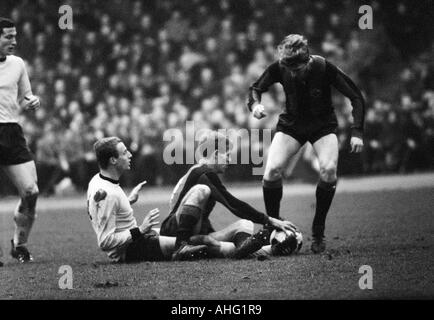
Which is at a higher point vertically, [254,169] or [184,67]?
[184,67]

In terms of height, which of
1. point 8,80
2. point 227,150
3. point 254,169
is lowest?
point 254,169

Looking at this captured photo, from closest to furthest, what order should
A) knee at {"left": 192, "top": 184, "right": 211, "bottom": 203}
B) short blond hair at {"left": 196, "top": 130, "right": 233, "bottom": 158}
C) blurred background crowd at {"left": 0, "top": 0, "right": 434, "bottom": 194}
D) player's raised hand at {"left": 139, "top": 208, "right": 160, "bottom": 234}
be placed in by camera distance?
1. player's raised hand at {"left": 139, "top": 208, "right": 160, "bottom": 234}
2. knee at {"left": 192, "top": 184, "right": 211, "bottom": 203}
3. short blond hair at {"left": 196, "top": 130, "right": 233, "bottom": 158}
4. blurred background crowd at {"left": 0, "top": 0, "right": 434, "bottom": 194}

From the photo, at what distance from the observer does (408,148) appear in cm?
1283

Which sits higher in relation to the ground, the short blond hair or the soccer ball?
the short blond hair

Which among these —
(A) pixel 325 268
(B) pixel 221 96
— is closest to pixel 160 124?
(B) pixel 221 96

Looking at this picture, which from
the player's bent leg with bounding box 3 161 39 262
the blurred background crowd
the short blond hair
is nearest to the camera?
the short blond hair

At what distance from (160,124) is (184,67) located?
128 centimetres

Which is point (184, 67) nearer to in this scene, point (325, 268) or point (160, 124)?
point (160, 124)

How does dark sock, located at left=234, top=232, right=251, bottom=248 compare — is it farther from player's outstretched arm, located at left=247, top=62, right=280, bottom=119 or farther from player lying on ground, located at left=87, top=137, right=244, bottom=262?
player's outstretched arm, located at left=247, top=62, right=280, bottom=119

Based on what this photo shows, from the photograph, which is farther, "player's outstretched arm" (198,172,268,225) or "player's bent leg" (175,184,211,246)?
"player's bent leg" (175,184,211,246)

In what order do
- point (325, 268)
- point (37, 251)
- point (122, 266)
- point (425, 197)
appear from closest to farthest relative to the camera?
point (325, 268), point (122, 266), point (37, 251), point (425, 197)

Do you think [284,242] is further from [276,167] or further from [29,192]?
[29,192]

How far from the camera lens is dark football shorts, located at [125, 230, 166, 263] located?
19.4ft

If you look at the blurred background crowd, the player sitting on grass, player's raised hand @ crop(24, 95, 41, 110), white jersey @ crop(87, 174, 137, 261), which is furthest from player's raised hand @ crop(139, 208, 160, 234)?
the blurred background crowd
